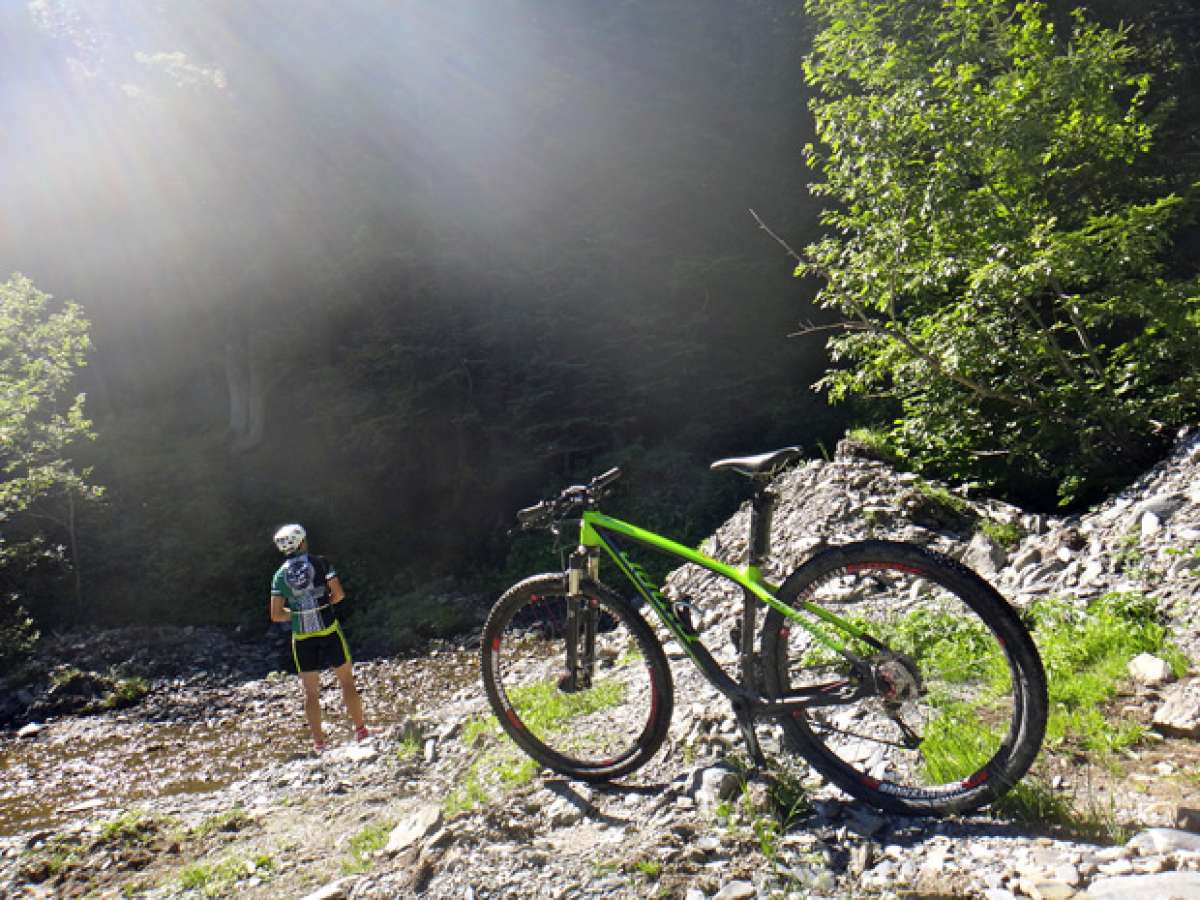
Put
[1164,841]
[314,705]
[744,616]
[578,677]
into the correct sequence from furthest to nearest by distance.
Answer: [314,705] → [578,677] → [744,616] → [1164,841]

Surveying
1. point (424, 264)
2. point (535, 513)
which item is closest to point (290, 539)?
point (535, 513)

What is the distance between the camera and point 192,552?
50.4ft

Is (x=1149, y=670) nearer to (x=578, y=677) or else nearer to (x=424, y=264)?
(x=578, y=677)

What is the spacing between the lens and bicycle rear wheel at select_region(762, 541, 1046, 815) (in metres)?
2.40

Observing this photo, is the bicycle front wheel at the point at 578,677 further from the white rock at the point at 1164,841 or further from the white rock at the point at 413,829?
the white rock at the point at 1164,841

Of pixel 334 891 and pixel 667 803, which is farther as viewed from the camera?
pixel 667 803

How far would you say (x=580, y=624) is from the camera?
11.4 ft

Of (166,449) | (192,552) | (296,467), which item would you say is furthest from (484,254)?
(166,449)

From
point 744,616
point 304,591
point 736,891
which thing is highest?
point 304,591

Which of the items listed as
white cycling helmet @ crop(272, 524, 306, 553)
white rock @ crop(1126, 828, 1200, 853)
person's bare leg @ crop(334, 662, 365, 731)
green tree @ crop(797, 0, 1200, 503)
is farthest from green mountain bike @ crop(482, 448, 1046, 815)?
green tree @ crop(797, 0, 1200, 503)

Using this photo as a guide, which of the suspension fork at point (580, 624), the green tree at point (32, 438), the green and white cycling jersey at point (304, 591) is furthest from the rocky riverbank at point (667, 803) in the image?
the green tree at point (32, 438)

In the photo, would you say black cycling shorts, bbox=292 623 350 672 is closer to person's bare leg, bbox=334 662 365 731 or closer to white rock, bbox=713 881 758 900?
person's bare leg, bbox=334 662 365 731

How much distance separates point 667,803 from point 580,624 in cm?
87

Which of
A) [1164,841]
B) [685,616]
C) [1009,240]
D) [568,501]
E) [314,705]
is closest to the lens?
[1164,841]
